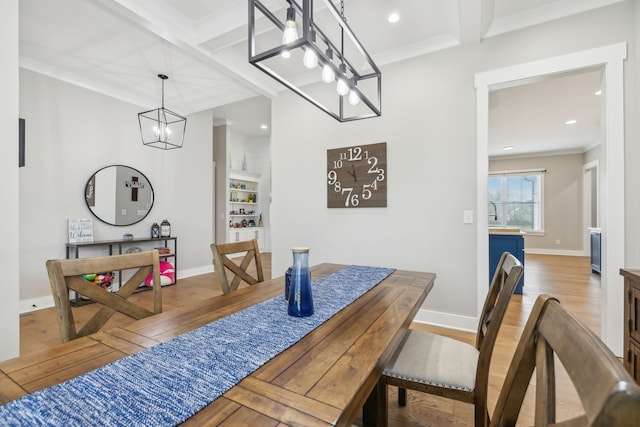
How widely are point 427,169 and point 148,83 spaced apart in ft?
12.4

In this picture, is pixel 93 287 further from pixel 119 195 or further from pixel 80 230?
pixel 119 195

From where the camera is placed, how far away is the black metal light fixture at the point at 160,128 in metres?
3.67

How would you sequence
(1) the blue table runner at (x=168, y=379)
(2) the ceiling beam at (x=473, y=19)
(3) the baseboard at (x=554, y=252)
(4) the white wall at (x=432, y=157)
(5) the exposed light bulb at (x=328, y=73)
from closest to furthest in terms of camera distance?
(1) the blue table runner at (x=168, y=379) → (5) the exposed light bulb at (x=328, y=73) → (2) the ceiling beam at (x=473, y=19) → (4) the white wall at (x=432, y=157) → (3) the baseboard at (x=554, y=252)

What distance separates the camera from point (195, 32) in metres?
2.79

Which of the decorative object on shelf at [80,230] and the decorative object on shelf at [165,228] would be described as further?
the decorative object on shelf at [165,228]

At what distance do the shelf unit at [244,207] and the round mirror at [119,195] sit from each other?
281cm

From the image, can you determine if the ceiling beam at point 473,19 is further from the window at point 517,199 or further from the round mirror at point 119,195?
the window at point 517,199

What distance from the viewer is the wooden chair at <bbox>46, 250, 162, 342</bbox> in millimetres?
1124

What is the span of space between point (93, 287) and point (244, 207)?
7001 mm

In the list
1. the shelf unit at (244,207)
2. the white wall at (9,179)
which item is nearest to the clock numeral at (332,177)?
the white wall at (9,179)

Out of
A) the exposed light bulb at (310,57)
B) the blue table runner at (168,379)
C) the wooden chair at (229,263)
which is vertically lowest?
the blue table runner at (168,379)

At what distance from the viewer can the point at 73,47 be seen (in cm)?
309

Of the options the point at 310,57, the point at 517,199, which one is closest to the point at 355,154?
the point at 310,57

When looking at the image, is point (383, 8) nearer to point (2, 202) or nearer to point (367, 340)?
point (367, 340)
